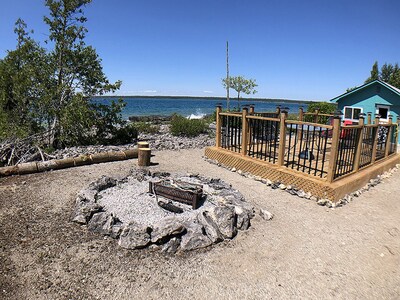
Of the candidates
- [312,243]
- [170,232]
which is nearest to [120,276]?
[170,232]

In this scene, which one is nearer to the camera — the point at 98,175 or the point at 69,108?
the point at 98,175

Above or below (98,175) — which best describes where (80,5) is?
above

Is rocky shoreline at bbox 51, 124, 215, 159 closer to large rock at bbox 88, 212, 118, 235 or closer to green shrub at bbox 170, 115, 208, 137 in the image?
green shrub at bbox 170, 115, 208, 137

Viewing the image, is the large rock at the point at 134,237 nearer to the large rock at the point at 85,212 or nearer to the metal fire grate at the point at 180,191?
the large rock at the point at 85,212

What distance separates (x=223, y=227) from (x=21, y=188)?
14.9 feet

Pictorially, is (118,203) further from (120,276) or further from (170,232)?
(120,276)

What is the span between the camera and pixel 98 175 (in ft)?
23.3

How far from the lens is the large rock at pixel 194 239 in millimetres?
3895

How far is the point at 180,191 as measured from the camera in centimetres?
497

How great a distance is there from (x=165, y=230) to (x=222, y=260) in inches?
35.1

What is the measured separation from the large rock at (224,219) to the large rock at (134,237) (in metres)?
1.03

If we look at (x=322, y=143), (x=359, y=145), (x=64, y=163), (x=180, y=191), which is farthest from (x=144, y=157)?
(x=359, y=145)

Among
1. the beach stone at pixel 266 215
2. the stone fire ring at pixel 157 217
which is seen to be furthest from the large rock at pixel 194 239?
the beach stone at pixel 266 215

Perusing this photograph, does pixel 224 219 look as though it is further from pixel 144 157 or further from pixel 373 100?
pixel 373 100
